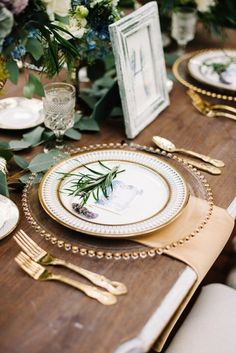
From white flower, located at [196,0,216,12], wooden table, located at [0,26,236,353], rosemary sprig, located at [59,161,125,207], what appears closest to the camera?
wooden table, located at [0,26,236,353]

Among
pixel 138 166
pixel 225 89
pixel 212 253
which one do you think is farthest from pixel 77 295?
pixel 225 89

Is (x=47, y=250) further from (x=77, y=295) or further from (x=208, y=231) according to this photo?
(x=208, y=231)

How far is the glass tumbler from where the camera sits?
3.82ft

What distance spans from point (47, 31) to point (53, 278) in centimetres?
46

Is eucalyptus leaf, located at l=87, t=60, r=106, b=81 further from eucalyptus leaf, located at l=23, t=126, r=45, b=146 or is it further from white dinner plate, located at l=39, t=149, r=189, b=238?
white dinner plate, located at l=39, t=149, r=189, b=238

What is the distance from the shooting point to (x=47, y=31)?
0.97 metres

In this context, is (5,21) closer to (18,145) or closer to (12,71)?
(12,71)

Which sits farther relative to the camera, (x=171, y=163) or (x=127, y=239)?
(x=171, y=163)

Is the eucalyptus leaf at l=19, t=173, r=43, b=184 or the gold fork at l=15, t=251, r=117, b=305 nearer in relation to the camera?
the gold fork at l=15, t=251, r=117, b=305

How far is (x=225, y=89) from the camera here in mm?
1485

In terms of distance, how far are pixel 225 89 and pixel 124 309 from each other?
2.89 ft

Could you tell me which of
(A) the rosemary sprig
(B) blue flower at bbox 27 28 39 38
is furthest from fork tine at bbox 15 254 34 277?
(B) blue flower at bbox 27 28 39 38

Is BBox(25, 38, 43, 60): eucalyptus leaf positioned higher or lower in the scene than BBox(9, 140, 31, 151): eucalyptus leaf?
higher

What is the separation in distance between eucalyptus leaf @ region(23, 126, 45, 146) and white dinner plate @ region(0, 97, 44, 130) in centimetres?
3
